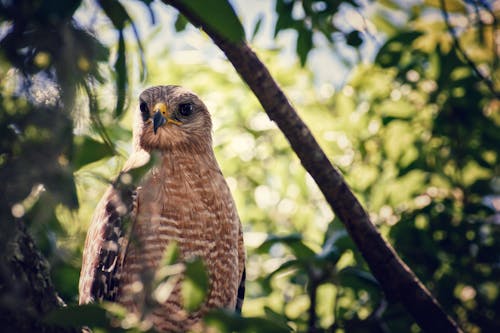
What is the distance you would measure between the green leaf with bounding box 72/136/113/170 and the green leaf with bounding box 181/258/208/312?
0.57 m

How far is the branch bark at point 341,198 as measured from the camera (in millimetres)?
3010

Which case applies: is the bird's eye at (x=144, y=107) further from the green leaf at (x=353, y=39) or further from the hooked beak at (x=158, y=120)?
the green leaf at (x=353, y=39)

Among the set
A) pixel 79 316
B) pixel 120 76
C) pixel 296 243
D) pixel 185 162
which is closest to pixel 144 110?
pixel 185 162

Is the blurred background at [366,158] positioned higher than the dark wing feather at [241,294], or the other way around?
the blurred background at [366,158]

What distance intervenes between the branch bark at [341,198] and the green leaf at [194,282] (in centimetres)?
156

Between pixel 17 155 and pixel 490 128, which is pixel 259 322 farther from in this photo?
pixel 490 128

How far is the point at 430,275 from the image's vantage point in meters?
3.97

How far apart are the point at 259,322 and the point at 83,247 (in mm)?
2589

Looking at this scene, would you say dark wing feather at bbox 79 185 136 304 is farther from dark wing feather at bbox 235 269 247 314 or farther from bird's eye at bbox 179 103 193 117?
bird's eye at bbox 179 103 193 117

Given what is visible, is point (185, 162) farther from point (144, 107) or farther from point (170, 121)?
point (144, 107)

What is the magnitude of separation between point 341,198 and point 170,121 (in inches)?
62.9

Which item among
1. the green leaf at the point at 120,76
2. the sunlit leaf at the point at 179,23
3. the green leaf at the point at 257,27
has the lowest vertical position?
the green leaf at the point at 257,27

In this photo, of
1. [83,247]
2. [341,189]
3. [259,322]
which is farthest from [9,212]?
[83,247]

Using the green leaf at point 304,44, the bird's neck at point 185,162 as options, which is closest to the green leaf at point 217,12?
the green leaf at point 304,44
